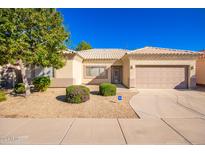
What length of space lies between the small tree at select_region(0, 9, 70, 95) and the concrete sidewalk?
14.5 ft

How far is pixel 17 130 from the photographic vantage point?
476 cm

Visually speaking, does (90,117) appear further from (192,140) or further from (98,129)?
Result: (192,140)

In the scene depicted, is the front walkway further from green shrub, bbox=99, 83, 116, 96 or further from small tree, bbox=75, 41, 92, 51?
small tree, bbox=75, 41, 92, 51

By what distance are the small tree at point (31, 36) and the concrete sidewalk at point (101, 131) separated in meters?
4.42

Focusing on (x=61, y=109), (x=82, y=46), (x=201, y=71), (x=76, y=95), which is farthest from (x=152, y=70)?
(x=82, y=46)

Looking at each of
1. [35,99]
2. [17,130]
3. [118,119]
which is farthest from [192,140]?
[35,99]

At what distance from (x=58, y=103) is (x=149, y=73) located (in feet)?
31.6

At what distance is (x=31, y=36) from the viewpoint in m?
9.30

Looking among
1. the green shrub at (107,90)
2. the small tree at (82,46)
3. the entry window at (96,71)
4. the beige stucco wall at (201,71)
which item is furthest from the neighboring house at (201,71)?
the small tree at (82,46)

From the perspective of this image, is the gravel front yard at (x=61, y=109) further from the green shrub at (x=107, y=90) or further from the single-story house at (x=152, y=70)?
the single-story house at (x=152, y=70)

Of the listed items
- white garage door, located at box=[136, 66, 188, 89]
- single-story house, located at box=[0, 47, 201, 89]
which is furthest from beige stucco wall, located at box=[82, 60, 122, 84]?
white garage door, located at box=[136, 66, 188, 89]

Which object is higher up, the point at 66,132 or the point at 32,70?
the point at 32,70
